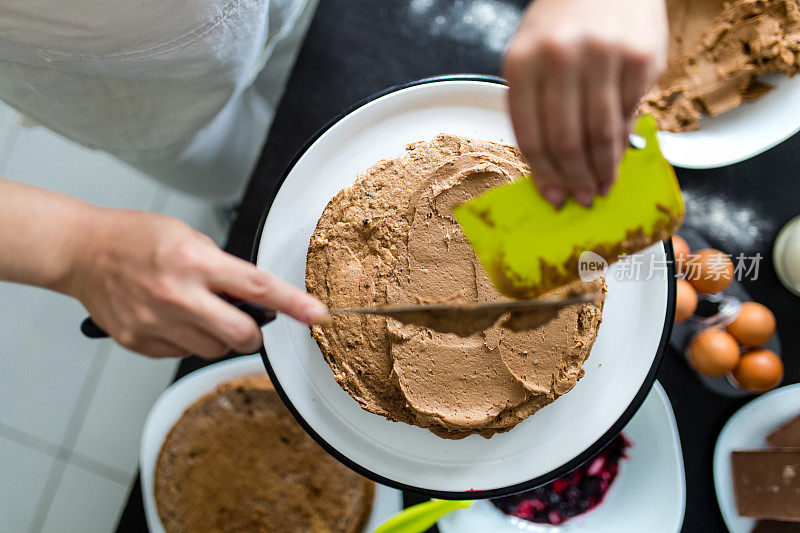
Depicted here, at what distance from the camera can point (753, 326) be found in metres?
1.12

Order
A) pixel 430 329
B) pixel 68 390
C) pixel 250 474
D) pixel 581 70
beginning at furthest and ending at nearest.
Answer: pixel 68 390 < pixel 250 474 < pixel 430 329 < pixel 581 70

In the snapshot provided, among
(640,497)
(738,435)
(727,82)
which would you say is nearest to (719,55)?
(727,82)

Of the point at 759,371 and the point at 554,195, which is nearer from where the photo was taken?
the point at 554,195

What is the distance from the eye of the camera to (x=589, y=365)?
920 millimetres

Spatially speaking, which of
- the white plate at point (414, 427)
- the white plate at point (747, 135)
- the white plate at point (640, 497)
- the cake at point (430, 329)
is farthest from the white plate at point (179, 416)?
the white plate at point (747, 135)

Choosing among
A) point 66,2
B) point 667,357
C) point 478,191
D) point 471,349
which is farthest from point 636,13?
point 667,357

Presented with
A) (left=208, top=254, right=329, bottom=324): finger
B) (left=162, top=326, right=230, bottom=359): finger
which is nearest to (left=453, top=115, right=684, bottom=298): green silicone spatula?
(left=208, top=254, right=329, bottom=324): finger

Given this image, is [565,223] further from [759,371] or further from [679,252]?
[759,371]

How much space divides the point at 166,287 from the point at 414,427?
0.47 meters

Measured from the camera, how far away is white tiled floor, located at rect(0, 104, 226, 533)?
68.4 inches

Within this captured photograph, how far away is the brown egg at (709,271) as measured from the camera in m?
1.12

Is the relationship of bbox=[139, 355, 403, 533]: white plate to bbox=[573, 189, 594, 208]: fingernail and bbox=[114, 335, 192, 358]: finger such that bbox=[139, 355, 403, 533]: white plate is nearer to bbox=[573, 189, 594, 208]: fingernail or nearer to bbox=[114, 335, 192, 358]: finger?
bbox=[114, 335, 192, 358]: finger

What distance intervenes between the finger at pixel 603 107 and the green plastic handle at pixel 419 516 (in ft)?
2.32

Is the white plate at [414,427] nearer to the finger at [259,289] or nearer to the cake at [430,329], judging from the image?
the cake at [430,329]
